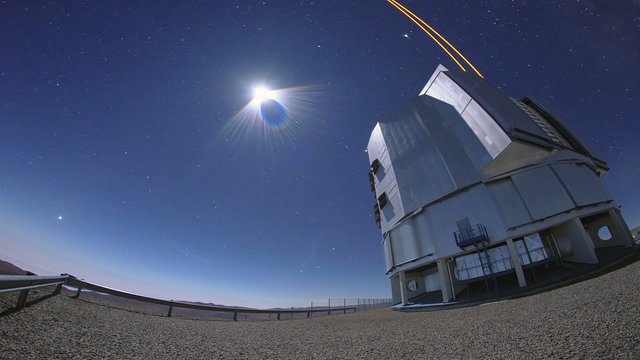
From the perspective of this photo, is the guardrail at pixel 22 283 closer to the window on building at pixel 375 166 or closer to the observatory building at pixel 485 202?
the observatory building at pixel 485 202

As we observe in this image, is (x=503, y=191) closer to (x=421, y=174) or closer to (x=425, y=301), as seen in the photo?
(x=421, y=174)

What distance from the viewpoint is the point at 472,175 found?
900 inches

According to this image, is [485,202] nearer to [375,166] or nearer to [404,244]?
[404,244]

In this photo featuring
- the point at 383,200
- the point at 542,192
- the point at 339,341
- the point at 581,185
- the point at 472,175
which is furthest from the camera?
the point at 383,200

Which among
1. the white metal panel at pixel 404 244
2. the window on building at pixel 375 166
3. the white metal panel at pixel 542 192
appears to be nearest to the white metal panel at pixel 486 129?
the white metal panel at pixel 542 192

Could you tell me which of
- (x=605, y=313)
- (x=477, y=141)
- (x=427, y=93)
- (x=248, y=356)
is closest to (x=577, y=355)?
(x=605, y=313)

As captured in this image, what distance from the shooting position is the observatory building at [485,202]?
2055 cm

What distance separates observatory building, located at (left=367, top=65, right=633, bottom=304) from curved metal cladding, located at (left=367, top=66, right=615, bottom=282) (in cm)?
10

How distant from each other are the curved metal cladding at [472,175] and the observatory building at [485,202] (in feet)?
0.32

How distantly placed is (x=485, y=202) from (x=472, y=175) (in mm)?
2907

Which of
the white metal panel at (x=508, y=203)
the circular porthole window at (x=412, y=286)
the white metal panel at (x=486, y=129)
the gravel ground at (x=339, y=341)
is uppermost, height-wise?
the white metal panel at (x=486, y=129)

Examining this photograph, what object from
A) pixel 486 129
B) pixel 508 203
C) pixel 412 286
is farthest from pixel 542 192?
pixel 412 286

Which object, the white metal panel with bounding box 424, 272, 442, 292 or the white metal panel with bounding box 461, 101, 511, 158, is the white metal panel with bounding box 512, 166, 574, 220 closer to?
the white metal panel with bounding box 461, 101, 511, 158

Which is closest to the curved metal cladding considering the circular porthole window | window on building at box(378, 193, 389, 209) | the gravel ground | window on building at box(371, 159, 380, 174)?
window on building at box(378, 193, 389, 209)
